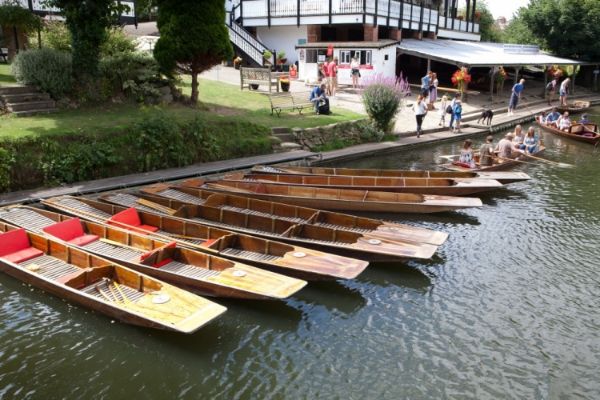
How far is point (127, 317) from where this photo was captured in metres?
6.93

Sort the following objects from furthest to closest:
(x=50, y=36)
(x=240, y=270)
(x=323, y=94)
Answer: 1. (x=323, y=94)
2. (x=50, y=36)
3. (x=240, y=270)

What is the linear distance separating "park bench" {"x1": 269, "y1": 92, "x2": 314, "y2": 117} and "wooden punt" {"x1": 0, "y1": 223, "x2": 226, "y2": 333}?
40.3 ft

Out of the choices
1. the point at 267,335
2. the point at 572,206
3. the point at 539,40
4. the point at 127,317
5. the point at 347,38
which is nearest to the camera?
the point at 127,317

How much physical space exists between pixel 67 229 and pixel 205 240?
8.80ft

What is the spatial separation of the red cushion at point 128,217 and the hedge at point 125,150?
364 centimetres

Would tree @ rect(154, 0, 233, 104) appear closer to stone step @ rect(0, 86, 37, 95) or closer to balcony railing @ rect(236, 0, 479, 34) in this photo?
stone step @ rect(0, 86, 37, 95)

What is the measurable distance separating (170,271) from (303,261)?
7.05 feet

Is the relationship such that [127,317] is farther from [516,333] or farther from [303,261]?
[516,333]

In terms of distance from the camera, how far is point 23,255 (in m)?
8.96

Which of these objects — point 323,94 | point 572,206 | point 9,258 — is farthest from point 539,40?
point 9,258

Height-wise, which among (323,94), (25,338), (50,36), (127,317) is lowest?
(25,338)

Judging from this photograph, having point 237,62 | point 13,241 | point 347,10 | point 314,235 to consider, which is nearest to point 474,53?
point 347,10

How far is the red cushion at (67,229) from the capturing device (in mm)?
9609

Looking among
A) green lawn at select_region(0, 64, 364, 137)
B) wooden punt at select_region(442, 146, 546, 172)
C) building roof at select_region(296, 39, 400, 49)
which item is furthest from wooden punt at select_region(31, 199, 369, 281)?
building roof at select_region(296, 39, 400, 49)
